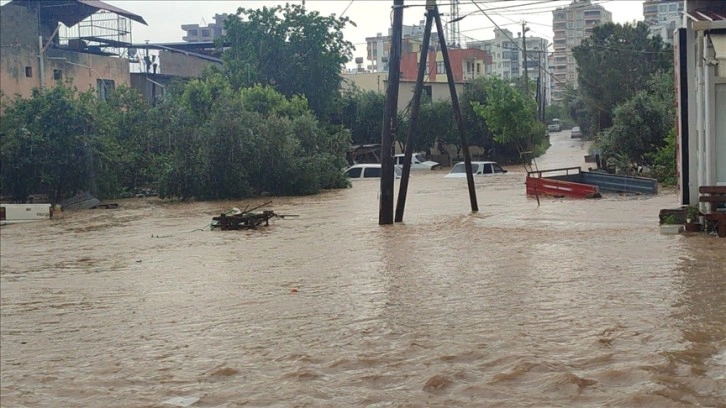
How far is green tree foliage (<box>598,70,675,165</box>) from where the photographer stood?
3569cm

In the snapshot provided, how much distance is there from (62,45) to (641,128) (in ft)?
84.6

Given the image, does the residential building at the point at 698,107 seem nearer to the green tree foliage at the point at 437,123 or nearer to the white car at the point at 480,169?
the white car at the point at 480,169

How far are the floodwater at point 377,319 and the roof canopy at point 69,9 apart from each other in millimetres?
19579

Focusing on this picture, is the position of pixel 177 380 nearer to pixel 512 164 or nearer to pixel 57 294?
pixel 57 294

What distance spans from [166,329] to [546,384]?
200 inches

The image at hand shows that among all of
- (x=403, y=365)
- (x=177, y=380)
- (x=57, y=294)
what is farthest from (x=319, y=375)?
(x=57, y=294)

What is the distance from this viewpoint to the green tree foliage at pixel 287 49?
5522 centimetres

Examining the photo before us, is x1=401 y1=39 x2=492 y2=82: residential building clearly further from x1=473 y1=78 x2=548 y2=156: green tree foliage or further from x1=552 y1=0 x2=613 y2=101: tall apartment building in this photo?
x1=552 y1=0 x2=613 y2=101: tall apartment building

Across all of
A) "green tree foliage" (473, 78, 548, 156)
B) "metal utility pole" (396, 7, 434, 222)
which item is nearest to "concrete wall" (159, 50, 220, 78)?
"green tree foliage" (473, 78, 548, 156)

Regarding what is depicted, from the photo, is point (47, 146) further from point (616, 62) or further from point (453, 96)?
point (616, 62)

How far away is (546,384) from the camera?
693cm

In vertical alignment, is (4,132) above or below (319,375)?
above

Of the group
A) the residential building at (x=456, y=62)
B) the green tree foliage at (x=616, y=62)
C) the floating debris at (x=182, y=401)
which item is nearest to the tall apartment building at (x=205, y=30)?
the residential building at (x=456, y=62)

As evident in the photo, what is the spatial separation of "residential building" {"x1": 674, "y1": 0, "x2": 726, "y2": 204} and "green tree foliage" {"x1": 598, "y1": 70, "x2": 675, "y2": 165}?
60.2 ft
